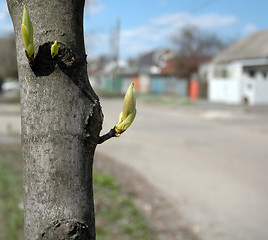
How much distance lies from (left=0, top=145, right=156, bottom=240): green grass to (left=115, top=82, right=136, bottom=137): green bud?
3.78 m

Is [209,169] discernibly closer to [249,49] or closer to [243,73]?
[243,73]

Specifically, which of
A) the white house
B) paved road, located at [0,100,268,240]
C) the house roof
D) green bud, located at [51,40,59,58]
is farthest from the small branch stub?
the house roof

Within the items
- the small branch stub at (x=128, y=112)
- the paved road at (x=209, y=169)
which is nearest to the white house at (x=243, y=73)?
the paved road at (x=209, y=169)

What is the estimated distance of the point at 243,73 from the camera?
2523 centimetres

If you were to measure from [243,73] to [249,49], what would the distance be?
223cm

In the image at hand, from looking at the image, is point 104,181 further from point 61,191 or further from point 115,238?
point 61,191

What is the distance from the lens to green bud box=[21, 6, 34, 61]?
0.64 metres

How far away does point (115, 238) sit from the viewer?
14.5ft

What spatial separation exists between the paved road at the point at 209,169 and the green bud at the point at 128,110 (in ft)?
14.5

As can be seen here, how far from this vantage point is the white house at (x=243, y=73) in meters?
22.5

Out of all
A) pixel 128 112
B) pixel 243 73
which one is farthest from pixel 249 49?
pixel 128 112

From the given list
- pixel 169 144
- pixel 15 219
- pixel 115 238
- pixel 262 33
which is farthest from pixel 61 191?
pixel 262 33

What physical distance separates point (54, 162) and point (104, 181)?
5.64 meters

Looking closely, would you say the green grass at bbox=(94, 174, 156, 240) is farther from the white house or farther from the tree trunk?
the white house
